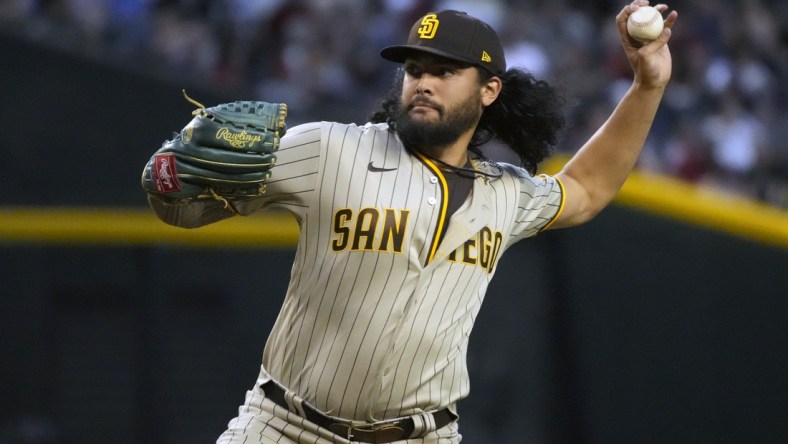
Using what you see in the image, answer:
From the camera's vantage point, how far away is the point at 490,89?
12.6 ft

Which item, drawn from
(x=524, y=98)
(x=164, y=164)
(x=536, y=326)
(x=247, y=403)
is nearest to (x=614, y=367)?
(x=536, y=326)

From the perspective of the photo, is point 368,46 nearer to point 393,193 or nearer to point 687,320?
point 687,320

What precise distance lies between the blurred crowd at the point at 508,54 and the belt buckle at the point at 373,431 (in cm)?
360

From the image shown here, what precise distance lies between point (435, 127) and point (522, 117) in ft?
1.70

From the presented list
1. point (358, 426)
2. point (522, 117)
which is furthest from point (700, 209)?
point (358, 426)

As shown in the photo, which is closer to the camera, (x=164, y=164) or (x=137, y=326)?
(x=164, y=164)

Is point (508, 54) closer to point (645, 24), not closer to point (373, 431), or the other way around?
point (645, 24)

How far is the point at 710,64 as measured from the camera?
10.4 metres

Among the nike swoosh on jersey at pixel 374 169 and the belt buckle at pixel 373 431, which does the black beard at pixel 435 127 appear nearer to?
the nike swoosh on jersey at pixel 374 169

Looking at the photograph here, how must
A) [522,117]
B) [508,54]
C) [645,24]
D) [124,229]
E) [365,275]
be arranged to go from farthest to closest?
1. [508,54]
2. [124,229]
3. [522,117]
4. [645,24]
5. [365,275]

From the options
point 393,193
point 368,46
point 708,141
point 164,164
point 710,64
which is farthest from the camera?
point 710,64

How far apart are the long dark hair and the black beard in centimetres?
27

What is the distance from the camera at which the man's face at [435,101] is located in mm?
3615

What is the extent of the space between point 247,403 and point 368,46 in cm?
544
